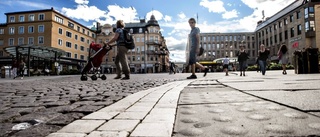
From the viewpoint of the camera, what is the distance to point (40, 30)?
4847 centimetres

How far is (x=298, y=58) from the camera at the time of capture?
455 inches

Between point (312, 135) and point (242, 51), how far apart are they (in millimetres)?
12658

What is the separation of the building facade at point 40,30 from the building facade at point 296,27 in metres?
45.5

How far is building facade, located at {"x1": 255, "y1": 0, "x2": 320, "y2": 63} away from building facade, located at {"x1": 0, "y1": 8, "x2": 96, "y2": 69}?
149 feet

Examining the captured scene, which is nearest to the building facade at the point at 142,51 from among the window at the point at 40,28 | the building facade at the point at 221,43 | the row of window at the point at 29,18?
the window at the point at 40,28

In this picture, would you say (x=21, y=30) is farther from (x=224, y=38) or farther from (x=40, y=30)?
(x=224, y=38)

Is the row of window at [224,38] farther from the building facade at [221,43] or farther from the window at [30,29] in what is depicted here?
the window at [30,29]

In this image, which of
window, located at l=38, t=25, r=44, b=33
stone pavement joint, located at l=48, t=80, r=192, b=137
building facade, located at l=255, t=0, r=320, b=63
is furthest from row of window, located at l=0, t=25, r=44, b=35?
stone pavement joint, located at l=48, t=80, r=192, b=137

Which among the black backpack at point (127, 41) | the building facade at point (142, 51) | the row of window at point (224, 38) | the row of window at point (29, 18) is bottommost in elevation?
the black backpack at point (127, 41)

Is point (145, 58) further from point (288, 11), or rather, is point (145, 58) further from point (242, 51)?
point (242, 51)

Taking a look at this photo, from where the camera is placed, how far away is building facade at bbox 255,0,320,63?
38594 millimetres

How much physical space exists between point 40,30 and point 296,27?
5243 centimetres

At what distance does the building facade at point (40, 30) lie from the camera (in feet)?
156

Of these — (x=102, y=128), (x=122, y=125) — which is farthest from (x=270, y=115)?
(x=102, y=128)
